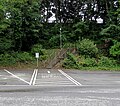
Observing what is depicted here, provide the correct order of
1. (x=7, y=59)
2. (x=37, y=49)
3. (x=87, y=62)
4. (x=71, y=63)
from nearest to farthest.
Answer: (x=71, y=63)
(x=87, y=62)
(x=7, y=59)
(x=37, y=49)

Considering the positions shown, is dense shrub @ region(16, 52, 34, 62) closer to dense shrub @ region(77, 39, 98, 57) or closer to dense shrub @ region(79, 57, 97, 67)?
dense shrub @ region(79, 57, 97, 67)

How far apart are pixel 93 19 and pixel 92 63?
52.3 ft

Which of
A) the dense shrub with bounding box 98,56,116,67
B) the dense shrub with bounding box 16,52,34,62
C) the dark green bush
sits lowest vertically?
the dense shrub with bounding box 98,56,116,67

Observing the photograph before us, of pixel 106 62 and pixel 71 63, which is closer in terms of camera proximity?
pixel 71 63

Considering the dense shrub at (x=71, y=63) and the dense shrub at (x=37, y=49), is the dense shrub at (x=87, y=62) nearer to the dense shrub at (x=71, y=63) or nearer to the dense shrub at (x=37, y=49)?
the dense shrub at (x=71, y=63)

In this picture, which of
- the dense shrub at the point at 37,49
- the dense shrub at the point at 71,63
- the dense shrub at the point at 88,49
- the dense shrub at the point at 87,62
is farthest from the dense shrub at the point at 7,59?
the dense shrub at the point at 88,49

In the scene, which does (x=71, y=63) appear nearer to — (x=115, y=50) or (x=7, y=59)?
(x=115, y=50)

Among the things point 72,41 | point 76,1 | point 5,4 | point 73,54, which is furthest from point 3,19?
point 76,1

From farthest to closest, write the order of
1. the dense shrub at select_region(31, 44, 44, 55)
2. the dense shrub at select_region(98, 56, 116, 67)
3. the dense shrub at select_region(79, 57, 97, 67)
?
the dense shrub at select_region(31, 44, 44, 55)
the dense shrub at select_region(98, 56, 116, 67)
the dense shrub at select_region(79, 57, 97, 67)

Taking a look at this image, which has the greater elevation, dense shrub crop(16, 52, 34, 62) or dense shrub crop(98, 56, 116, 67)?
dense shrub crop(16, 52, 34, 62)

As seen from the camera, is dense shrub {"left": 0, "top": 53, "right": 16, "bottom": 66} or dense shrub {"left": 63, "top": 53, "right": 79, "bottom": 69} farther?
dense shrub {"left": 0, "top": 53, "right": 16, "bottom": 66}

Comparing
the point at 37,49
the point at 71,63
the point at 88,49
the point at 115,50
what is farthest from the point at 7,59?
the point at 115,50

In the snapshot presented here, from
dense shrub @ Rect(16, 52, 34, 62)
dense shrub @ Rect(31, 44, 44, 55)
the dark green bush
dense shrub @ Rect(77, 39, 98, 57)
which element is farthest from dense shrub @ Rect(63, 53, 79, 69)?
the dark green bush

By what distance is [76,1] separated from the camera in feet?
166
